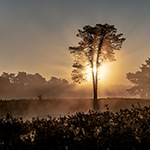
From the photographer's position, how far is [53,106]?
22.2 metres

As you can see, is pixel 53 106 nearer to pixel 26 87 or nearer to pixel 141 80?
pixel 141 80

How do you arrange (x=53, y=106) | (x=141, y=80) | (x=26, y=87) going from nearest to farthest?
1. (x=53, y=106)
2. (x=141, y=80)
3. (x=26, y=87)

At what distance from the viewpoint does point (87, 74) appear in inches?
1082

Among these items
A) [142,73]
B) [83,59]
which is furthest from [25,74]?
[83,59]

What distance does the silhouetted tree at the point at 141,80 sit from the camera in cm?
4959

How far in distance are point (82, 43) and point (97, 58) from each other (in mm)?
2899

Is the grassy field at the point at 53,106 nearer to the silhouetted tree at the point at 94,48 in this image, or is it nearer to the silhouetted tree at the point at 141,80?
the silhouetted tree at the point at 94,48

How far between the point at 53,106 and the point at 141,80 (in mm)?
33890

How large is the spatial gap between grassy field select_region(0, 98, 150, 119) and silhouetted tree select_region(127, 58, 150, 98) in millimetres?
29246

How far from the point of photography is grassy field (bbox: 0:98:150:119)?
1978cm

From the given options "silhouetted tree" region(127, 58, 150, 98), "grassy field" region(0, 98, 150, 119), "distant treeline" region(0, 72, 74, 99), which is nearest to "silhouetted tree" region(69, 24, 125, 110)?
"grassy field" region(0, 98, 150, 119)

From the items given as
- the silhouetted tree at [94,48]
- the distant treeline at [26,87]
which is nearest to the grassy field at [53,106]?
the silhouetted tree at [94,48]

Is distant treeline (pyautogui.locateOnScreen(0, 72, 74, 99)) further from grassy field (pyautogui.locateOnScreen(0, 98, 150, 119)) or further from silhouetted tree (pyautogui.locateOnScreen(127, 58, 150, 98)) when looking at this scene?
grassy field (pyautogui.locateOnScreen(0, 98, 150, 119))

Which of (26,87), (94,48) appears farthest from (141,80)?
(26,87)
